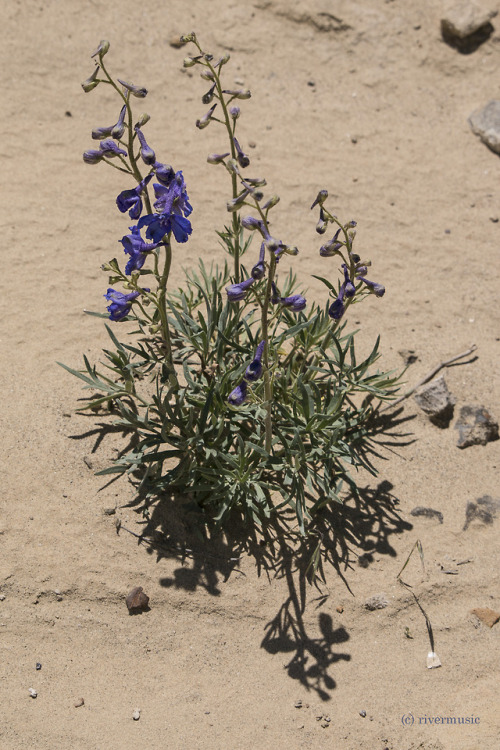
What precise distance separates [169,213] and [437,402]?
2381 mm

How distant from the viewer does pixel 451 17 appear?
7.36m

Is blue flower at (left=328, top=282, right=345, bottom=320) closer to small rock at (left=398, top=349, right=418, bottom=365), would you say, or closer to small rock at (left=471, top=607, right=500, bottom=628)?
small rock at (left=398, top=349, right=418, bottom=365)

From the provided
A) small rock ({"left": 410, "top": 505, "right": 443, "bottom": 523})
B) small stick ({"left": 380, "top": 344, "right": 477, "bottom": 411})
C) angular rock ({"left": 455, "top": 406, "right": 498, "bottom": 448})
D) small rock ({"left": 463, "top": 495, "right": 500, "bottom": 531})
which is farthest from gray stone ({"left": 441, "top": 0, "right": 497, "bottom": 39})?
small rock ({"left": 410, "top": 505, "right": 443, "bottom": 523})

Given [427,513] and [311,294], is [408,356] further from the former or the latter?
[427,513]

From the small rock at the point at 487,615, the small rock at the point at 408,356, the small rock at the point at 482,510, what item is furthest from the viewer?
the small rock at the point at 408,356

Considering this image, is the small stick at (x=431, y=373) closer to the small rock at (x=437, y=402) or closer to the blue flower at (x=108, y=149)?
the small rock at (x=437, y=402)

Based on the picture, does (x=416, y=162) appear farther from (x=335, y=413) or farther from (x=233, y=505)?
(x=233, y=505)

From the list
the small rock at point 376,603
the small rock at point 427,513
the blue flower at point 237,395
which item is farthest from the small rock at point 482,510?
the blue flower at point 237,395

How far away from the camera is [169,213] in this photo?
298 cm

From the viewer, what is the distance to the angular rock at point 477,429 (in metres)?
4.56

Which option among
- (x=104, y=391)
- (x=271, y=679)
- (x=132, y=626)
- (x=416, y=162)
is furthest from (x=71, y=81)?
(x=271, y=679)

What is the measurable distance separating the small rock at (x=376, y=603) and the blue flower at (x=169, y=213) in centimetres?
213

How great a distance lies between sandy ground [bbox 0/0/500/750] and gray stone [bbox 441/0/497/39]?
0.51 feet

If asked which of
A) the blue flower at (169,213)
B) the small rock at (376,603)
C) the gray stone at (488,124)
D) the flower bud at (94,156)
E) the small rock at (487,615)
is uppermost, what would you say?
the gray stone at (488,124)
